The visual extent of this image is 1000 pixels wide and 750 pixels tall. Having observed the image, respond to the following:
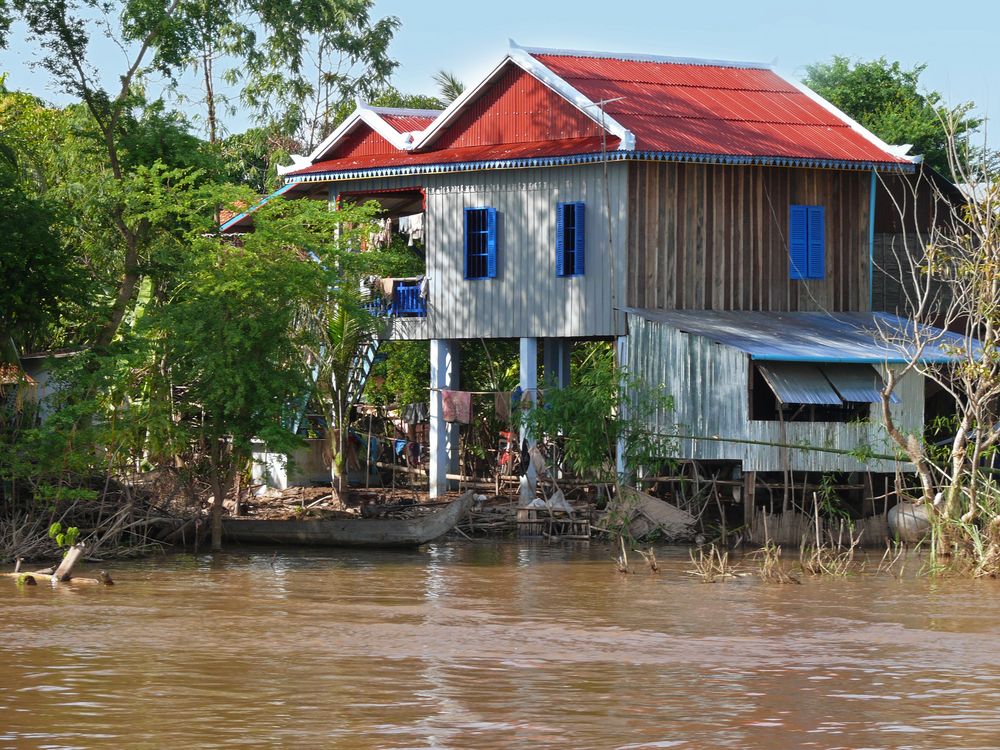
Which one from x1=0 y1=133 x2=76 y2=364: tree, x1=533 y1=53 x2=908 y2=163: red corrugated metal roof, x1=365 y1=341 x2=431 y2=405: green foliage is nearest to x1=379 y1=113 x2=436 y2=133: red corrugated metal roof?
x1=533 y1=53 x2=908 y2=163: red corrugated metal roof

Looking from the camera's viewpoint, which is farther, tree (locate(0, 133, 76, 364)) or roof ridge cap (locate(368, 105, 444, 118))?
roof ridge cap (locate(368, 105, 444, 118))

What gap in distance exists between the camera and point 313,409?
29.4 m

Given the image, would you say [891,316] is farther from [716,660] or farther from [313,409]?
[716,660]

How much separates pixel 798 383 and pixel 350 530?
6.78 m

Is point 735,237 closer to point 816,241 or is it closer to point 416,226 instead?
point 816,241

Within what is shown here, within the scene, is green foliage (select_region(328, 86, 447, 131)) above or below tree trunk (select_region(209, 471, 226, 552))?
above

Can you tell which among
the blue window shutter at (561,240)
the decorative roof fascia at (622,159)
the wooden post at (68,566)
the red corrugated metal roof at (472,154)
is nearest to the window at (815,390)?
the decorative roof fascia at (622,159)

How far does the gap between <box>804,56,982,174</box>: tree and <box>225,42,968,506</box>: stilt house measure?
9489 millimetres

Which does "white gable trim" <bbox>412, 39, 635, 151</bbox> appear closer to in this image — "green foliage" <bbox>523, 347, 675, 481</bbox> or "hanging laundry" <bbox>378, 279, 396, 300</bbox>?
"hanging laundry" <bbox>378, 279, 396, 300</bbox>

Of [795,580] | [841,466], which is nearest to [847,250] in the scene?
[841,466]

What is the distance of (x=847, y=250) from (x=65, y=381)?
12720mm

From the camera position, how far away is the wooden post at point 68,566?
19.1 meters

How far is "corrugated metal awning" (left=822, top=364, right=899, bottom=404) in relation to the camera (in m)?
24.2

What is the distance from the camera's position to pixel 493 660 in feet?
46.8
